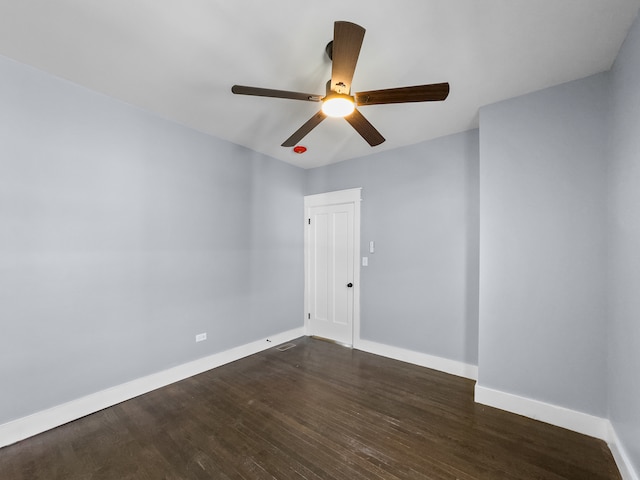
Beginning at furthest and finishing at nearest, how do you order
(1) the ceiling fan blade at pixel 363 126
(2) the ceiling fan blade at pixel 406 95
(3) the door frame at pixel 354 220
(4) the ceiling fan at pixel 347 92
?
(3) the door frame at pixel 354 220 → (1) the ceiling fan blade at pixel 363 126 → (2) the ceiling fan blade at pixel 406 95 → (4) the ceiling fan at pixel 347 92

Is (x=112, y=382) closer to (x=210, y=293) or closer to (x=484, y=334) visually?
(x=210, y=293)

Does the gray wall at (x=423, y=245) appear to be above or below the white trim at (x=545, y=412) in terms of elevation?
above

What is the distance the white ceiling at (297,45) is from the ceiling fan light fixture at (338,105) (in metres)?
0.35

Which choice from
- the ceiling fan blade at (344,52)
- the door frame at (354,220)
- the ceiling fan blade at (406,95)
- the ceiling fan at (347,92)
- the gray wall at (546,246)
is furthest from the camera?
the door frame at (354,220)

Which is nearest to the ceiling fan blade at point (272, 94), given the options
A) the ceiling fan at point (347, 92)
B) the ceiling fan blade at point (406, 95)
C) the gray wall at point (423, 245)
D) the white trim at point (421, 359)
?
the ceiling fan at point (347, 92)

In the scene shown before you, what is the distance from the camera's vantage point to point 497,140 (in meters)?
2.49

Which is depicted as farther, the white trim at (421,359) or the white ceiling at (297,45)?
the white trim at (421,359)

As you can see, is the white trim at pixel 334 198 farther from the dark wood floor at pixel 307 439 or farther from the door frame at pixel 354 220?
the dark wood floor at pixel 307 439

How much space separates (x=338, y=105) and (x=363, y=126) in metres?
0.35

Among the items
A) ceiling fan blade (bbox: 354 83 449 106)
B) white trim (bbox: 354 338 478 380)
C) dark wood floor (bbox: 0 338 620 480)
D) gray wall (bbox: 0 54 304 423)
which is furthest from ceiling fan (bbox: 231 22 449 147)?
white trim (bbox: 354 338 478 380)

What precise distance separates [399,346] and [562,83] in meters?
3.10

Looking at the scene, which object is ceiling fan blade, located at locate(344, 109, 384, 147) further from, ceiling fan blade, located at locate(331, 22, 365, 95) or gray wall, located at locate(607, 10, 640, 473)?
gray wall, located at locate(607, 10, 640, 473)

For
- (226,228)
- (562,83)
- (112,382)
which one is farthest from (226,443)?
(562,83)

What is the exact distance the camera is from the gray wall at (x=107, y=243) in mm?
2014
